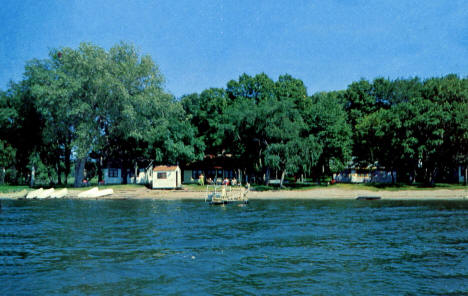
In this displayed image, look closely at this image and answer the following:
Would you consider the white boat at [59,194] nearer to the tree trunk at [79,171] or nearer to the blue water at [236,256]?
the tree trunk at [79,171]

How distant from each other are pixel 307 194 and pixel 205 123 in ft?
93.9

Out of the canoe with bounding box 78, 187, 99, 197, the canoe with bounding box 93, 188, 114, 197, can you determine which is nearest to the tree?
the canoe with bounding box 93, 188, 114, 197

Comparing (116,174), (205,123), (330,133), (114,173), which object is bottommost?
(116,174)

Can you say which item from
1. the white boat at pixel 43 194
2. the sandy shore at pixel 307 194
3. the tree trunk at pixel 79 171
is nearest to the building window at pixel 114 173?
the tree trunk at pixel 79 171

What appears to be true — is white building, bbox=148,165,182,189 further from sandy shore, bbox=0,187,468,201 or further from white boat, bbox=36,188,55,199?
white boat, bbox=36,188,55,199

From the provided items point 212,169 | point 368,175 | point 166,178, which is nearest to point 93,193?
point 166,178

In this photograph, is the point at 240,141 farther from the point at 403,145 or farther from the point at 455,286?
the point at 455,286

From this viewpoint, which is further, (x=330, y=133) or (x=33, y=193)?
(x=330, y=133)

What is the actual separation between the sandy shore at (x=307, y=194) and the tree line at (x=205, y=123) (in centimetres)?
501

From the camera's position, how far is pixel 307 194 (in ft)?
182

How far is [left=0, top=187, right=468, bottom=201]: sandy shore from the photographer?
52.2 m

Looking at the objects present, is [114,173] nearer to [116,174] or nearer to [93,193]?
[116,174]

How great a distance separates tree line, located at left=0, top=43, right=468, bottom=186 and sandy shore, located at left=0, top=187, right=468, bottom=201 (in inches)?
197

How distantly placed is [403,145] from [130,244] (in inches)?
1881
